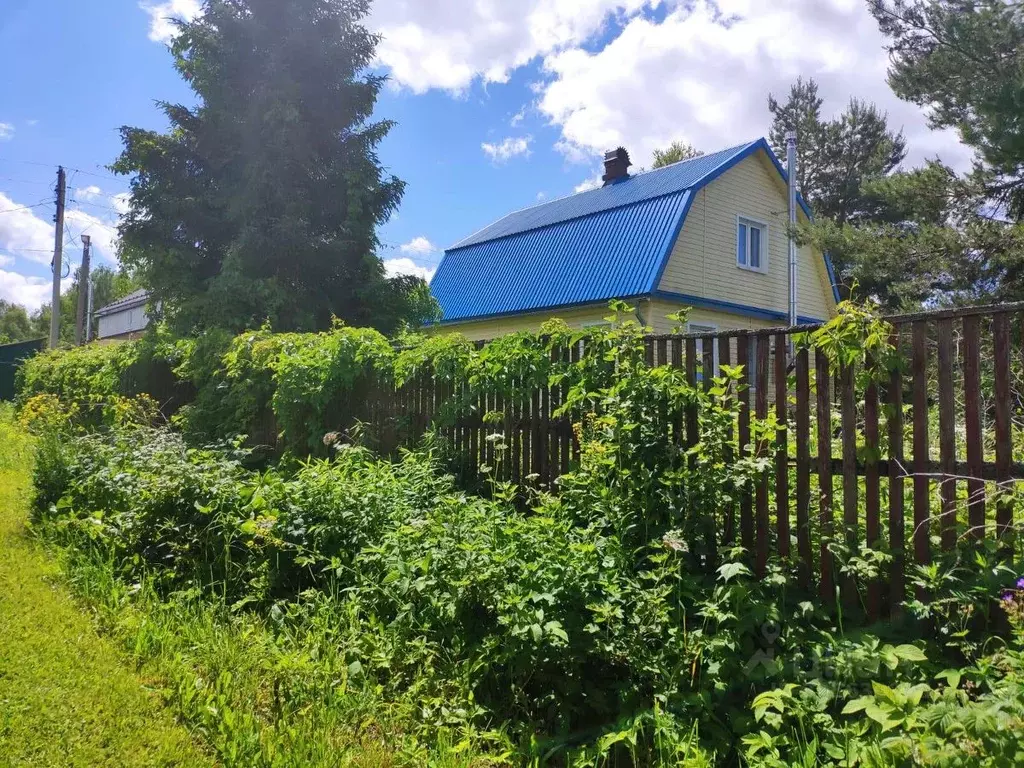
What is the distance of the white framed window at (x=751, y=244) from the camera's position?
54.0 feet

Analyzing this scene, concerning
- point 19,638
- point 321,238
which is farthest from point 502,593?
point 321,238

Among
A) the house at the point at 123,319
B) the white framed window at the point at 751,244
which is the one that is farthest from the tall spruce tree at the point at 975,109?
the house at the point at 123,319

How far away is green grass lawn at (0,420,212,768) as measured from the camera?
8.52ft

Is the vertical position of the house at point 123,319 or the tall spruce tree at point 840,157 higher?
the tall spruce tree at point 840,157

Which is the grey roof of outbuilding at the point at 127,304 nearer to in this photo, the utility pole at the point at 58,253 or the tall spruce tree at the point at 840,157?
the utility pole at the point at 58,253

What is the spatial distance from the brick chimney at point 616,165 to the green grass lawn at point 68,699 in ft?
56.6

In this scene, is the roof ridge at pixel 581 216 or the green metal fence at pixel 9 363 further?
the green metal fence at pixel 9 363

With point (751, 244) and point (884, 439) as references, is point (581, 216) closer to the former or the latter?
point (751, 244)

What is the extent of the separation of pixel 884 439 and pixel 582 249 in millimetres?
12618

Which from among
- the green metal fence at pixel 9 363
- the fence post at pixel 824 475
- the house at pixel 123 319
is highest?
the house at pixel 123 319

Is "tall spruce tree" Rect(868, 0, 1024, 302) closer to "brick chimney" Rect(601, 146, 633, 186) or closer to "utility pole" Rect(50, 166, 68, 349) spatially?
"brick chimney" Rect(601, 146, 633, 186)

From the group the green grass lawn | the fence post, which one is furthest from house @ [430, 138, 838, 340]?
the green grass lawn

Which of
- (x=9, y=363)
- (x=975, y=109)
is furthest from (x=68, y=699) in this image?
(x=9, y=363)

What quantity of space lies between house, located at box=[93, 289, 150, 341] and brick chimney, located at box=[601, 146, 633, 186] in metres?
27.2
